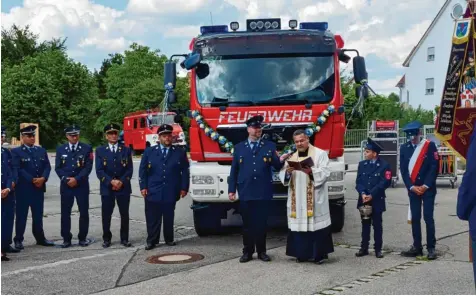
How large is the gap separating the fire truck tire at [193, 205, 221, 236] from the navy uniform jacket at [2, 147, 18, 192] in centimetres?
277

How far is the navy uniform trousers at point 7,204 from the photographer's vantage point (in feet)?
28.9

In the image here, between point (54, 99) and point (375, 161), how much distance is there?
139 ft

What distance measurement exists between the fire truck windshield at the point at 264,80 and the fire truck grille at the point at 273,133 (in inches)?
15.1

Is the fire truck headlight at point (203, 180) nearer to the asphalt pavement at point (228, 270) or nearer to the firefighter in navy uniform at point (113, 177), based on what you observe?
the asphalt pavement at point (228, 270)

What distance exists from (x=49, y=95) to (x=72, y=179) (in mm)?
40115

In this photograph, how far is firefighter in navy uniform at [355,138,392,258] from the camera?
8.38 meters

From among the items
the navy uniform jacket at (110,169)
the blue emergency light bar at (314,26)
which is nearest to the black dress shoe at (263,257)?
the navy uniform jacket at (110,169)

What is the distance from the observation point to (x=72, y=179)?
952 cm

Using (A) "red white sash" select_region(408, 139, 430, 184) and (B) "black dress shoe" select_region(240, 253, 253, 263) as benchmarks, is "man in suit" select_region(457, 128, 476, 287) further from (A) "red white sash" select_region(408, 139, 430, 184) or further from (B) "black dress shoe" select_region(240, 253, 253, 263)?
(B) "black dress shoe" select_region(240, 253, 253, 263)

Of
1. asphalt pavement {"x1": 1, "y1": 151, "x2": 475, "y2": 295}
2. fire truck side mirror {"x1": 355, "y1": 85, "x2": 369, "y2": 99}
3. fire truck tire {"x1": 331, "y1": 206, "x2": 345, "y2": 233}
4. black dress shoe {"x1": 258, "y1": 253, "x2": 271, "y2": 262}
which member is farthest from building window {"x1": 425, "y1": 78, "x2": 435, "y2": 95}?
black dress shoe {"x1": 258, "y1": 253, "x2": 271, "y2": 262}

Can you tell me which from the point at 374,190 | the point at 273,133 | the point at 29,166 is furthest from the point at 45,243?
the point at 374,190

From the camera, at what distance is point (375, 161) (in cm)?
852

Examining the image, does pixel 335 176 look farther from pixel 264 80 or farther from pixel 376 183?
pixel 264 80

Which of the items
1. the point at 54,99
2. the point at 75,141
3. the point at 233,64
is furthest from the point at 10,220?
the point at 54,99
